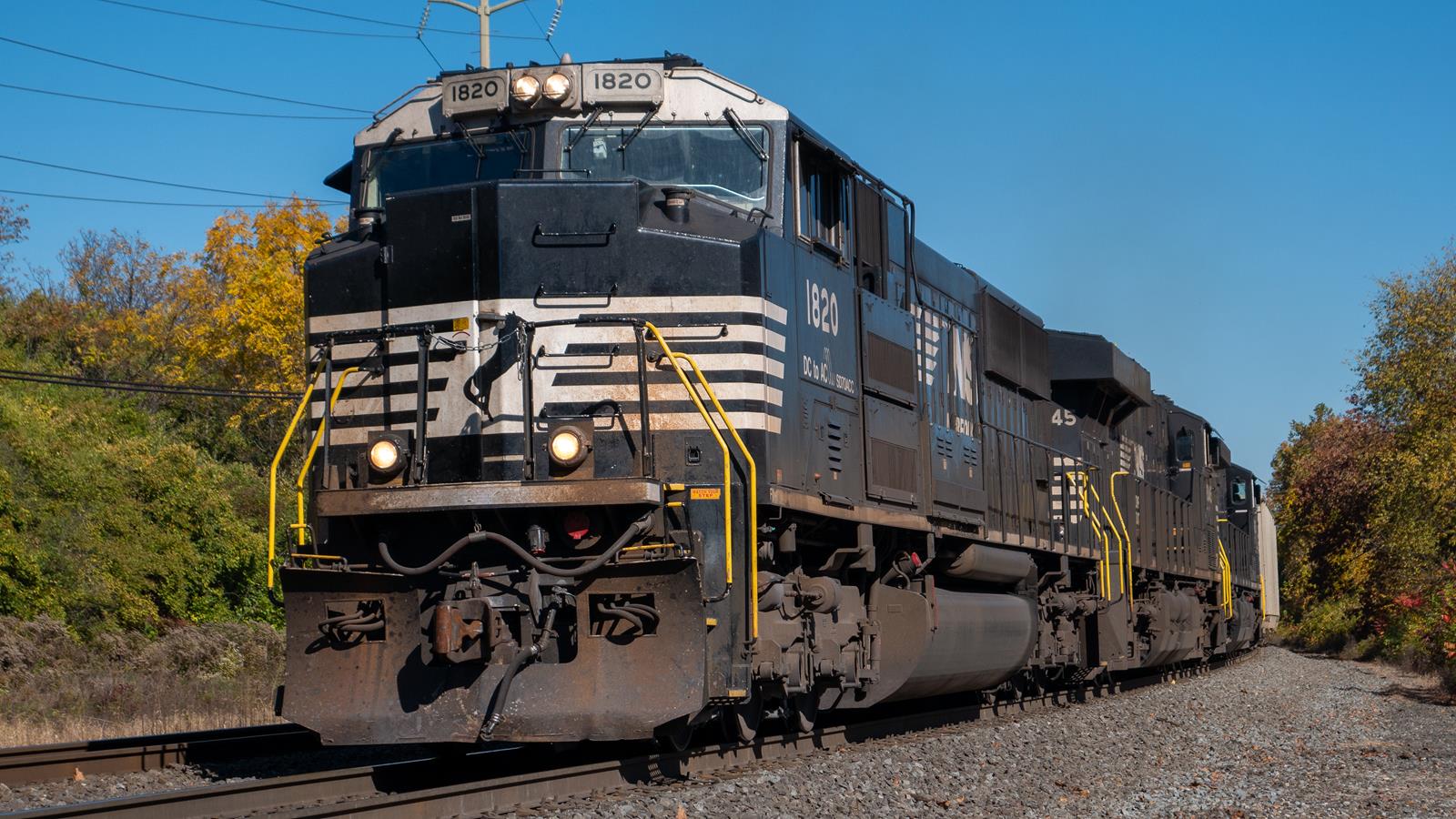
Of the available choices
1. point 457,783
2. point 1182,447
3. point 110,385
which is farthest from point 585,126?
point 1182,447

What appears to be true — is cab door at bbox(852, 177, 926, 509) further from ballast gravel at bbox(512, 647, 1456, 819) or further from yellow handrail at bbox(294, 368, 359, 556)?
yellow handrail at bbox(294, 368, 359, 556)

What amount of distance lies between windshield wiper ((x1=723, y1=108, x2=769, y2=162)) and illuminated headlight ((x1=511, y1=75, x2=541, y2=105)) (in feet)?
3.47

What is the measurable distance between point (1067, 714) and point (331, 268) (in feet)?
26.3

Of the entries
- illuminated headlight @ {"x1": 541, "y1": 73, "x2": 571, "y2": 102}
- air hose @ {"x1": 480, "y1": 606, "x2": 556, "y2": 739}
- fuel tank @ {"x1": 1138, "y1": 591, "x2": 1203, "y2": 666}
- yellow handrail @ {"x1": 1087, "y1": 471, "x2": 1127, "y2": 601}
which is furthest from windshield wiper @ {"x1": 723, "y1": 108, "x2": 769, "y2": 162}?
fuel tank @ {"x1": 1138, "y1": 591, "x2": 1203, "y2": 666}

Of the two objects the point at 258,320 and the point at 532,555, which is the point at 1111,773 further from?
the point at 258,320

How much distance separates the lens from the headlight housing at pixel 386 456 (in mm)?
7402

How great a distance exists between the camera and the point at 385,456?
24.3ft

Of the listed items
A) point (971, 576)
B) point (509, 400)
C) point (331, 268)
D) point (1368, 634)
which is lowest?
point (1368, 634)

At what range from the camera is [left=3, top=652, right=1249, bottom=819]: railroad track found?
617cm

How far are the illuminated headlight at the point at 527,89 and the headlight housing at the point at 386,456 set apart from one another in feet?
6.70

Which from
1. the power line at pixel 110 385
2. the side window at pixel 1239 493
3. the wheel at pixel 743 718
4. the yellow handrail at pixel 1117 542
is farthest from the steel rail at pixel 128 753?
the side window at pixel 1239 493

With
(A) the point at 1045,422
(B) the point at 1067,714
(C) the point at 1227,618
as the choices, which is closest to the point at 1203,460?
(C) the point at 1227,618

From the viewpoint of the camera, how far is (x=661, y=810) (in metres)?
6.62

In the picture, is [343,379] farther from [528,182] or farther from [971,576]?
[971,576]
